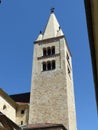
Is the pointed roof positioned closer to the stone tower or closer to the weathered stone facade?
the stone tower

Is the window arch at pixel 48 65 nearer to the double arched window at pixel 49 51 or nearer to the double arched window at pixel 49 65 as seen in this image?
the double arched window at pixel 49 65

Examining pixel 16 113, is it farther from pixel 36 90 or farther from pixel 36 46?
pixel 36 46

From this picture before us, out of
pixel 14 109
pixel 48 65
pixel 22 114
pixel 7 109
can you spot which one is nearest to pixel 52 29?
pixel 48 65

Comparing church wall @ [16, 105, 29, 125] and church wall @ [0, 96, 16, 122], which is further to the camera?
church wall @ [16, 105, 29, 125]

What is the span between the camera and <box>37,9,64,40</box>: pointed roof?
3117 centimetres

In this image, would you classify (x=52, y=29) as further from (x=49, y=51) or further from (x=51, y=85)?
(x=51, y=85)

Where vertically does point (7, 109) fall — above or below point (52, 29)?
below

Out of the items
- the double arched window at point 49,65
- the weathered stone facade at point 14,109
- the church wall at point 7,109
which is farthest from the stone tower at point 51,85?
the church wall at point 7,109

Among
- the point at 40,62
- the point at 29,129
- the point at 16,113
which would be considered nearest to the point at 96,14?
the point at 29,129

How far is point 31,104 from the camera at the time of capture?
23891 millimetres

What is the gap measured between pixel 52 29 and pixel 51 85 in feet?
35.3

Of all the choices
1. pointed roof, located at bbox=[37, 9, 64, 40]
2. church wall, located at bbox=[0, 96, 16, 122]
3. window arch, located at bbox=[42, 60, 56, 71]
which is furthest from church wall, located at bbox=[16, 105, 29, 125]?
pointed roof, located at bbox=[37, 9, 64, 40]

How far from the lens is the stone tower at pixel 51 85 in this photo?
2242cm

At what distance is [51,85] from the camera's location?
81.2 ft
